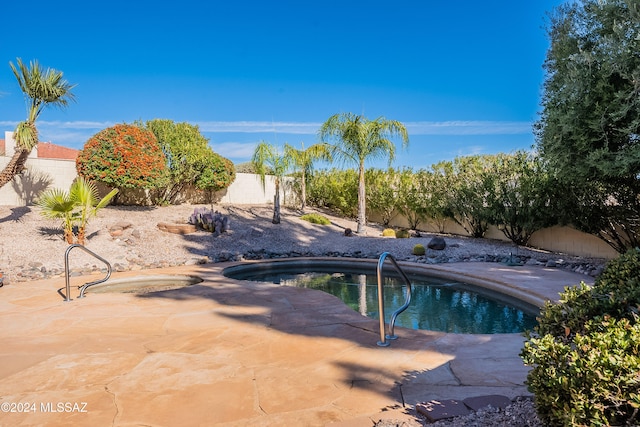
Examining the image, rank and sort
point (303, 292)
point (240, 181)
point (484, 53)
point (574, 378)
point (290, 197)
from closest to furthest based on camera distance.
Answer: point (574, 378), point (303, 292), point (484, 53), point (240, 181), point (290, 197)

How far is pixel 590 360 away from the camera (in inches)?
65.2

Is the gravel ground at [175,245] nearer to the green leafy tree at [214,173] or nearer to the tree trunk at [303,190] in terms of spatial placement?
the green leafy tree at [214,173]

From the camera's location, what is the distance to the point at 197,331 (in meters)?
4.60

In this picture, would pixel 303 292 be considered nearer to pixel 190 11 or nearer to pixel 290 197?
pixel 190 11

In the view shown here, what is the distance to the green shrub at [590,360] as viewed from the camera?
1.58m

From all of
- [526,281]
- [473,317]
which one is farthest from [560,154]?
[473,317]

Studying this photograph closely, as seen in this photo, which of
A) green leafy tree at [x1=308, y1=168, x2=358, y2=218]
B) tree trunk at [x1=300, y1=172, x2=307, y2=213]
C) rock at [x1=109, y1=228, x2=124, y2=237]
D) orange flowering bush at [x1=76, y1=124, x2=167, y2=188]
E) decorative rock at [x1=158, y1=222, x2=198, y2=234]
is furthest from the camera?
tree trunk at [x1=300, y1=172, x2=307, y2=213]

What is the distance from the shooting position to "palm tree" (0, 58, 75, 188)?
35.1 ft

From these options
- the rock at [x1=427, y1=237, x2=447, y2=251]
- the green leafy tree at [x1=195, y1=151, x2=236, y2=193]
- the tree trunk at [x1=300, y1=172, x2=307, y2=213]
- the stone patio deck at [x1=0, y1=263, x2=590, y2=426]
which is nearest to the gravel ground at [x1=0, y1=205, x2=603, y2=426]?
the rock at [x1=427, y1=237, x2=447, y2=251]

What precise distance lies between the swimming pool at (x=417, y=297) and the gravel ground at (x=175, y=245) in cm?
125

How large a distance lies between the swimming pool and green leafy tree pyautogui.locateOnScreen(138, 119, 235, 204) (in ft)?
30.1

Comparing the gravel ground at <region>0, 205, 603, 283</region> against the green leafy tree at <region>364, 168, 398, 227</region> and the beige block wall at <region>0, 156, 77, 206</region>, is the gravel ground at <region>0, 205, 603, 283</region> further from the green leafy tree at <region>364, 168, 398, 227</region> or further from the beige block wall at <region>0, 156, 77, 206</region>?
the green leafy tree at <region>364, 168, 398, 227</region>

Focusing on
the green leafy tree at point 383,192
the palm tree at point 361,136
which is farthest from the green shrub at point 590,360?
the green leafy tree at point 383,192

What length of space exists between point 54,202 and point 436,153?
41.5ft
